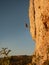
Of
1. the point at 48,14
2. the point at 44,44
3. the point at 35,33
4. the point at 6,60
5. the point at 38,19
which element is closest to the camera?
the point at 6,60

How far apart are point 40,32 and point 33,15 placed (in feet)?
39.8

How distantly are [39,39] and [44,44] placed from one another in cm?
273

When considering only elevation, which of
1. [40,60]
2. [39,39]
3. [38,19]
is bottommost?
[40,60]

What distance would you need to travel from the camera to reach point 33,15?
222 ft

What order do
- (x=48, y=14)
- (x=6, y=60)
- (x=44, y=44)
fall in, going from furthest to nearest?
(x=44, y=44)
(x=48, y=14)
(x=6, y=60)

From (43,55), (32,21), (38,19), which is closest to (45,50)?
(43,55)

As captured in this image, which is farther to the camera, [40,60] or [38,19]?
[38,19]

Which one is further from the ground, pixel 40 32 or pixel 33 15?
pixel 33 15

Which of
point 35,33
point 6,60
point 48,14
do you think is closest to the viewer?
point 6,60

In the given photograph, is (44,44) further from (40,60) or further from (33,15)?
(33,15)

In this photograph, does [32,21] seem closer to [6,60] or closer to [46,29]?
[46,29]

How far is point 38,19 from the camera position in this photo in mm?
58531

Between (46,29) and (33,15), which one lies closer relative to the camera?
(46,29)

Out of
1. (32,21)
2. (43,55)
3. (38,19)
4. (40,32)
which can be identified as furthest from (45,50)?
(32,21)
